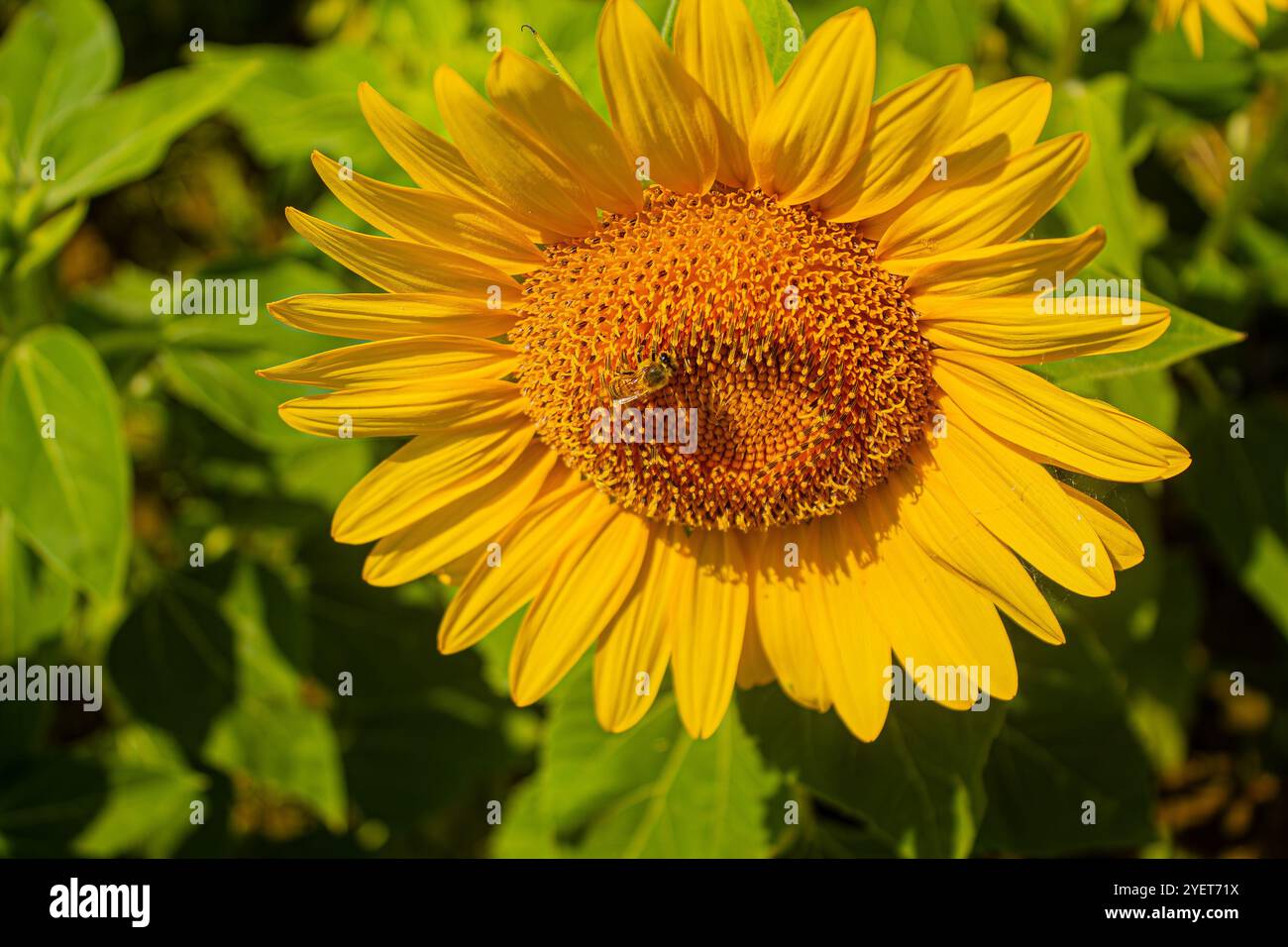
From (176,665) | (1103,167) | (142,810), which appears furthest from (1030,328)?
(142,810)

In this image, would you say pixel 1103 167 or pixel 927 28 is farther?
pixel 927 28

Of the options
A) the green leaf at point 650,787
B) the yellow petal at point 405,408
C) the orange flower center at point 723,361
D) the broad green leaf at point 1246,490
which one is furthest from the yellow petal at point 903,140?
the broad green leaf at point 1246,490

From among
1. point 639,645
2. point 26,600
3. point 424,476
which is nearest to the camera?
point 424,476

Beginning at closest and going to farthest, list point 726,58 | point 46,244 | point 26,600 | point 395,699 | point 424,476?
point 726,58, point 424,476, point 46,244, point 26,600, point 395,699

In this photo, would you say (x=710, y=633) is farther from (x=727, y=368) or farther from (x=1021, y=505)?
(x=1021, y=505)

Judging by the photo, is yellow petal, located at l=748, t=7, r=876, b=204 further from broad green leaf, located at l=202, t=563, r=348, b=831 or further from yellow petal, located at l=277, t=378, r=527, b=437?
broad green leaf, located at l=202, t=563, r=348, b=831

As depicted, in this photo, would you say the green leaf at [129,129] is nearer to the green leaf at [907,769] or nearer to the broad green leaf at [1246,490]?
the green leaf at [907,769]
